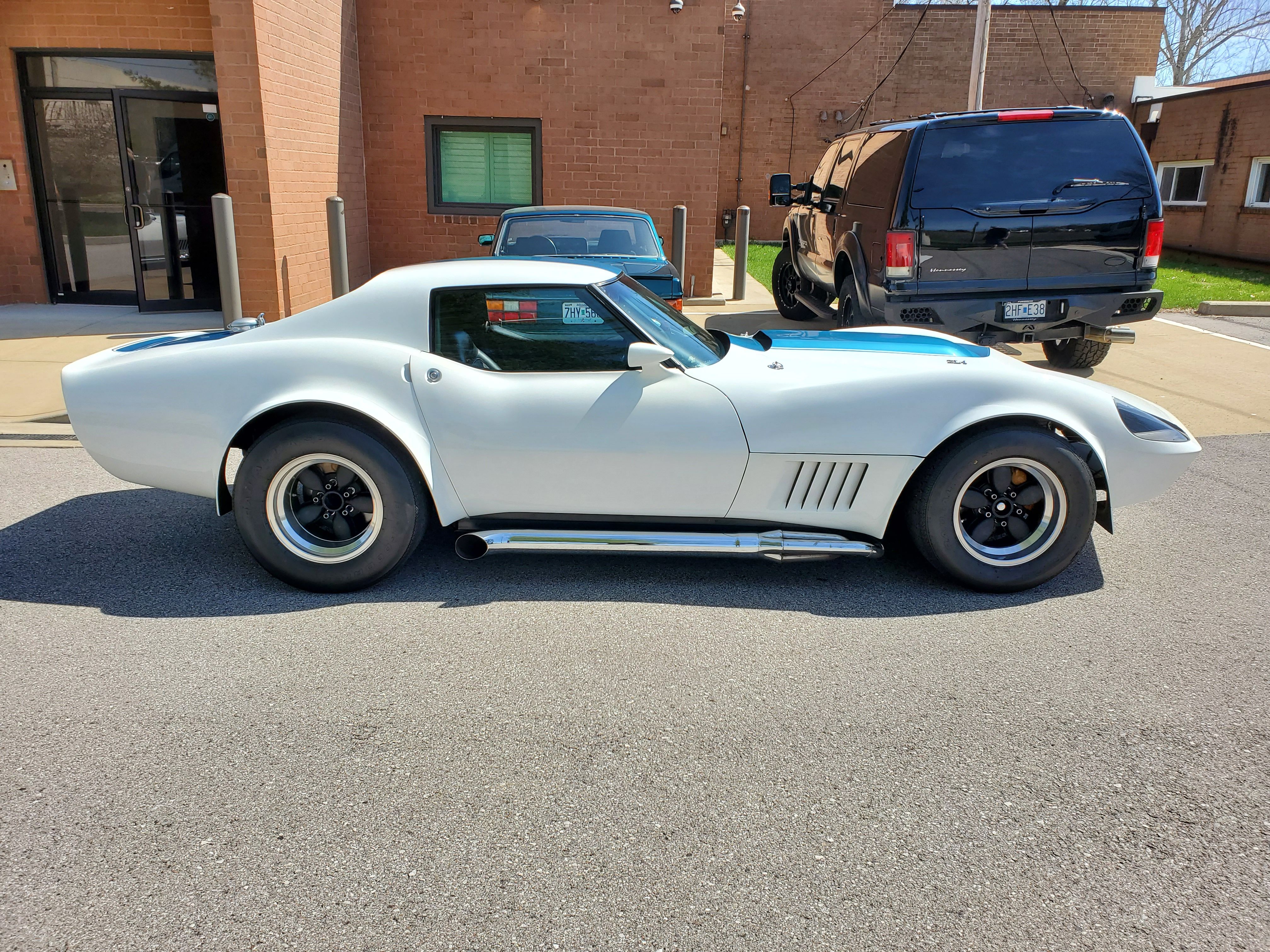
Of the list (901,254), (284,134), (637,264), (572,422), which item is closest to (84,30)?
(284,134)

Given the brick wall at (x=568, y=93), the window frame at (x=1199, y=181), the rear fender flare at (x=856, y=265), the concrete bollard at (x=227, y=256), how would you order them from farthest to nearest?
the window frame at (x=1199, y=181) < the brick wall at (x=568, y=93) < the concrete bollard at (x=227, y=256) < the rear fender flare at (x=856, y=265)

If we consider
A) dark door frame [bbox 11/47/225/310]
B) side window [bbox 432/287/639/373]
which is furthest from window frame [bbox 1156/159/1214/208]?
side window [bbox 432/287/639/373]

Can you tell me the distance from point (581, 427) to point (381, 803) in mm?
1767

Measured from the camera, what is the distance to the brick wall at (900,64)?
2314cm

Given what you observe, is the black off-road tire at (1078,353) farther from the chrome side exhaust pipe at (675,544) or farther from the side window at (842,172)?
the chrome side exhaust pipe at (675,544)

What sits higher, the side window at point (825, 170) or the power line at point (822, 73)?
the power line at point (822, 73)

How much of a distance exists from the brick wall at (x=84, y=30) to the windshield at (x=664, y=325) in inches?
343

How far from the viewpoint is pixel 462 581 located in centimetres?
433

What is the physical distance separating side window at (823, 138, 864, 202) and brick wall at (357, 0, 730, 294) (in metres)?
3.45

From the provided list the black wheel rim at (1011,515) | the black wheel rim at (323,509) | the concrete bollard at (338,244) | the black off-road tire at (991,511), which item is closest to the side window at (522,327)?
the black wheel rim at (323,509)

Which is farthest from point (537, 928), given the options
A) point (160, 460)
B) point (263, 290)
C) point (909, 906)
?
point (263, 290)

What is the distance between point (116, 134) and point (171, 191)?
3.24 feet

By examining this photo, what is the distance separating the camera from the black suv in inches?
274

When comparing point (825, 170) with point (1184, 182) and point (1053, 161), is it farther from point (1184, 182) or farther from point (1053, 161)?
point (1184, 182)
